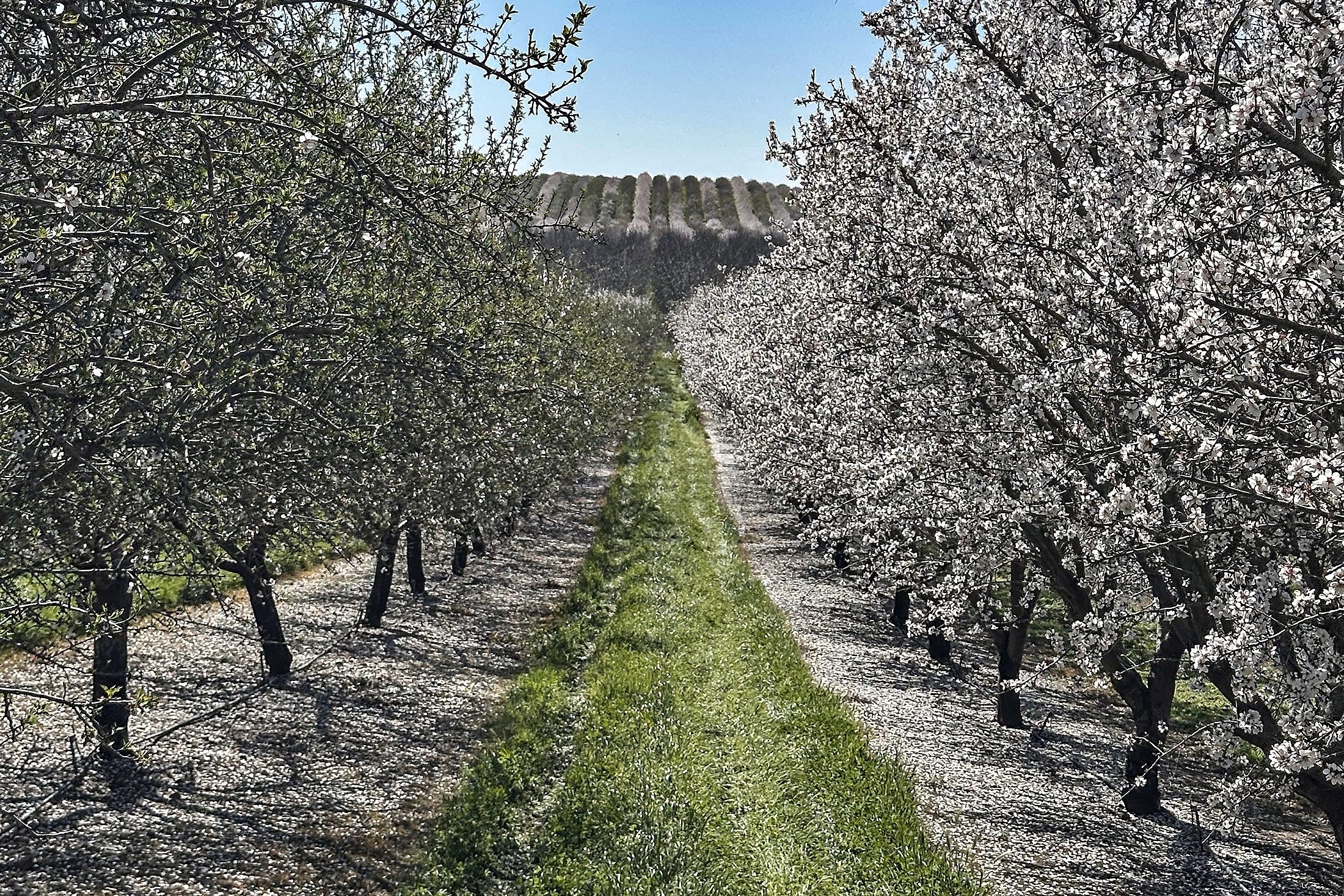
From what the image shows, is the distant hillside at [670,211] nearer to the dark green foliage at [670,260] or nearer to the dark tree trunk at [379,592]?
the dark green foliage at [670,260]

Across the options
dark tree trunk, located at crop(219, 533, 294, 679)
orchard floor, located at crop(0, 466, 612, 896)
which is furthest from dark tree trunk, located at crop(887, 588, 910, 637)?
dark tree trunk, located at crop(219, 533, 294, 679)

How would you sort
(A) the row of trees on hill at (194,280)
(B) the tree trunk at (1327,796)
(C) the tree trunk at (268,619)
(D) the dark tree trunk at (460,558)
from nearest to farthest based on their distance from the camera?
(A) the row of trees on hill at (194,280) < (B) the tree trunk at (1327,796) < (C) the tree trunk at (268,619) < (D) the dark tree trunk at (460,558)

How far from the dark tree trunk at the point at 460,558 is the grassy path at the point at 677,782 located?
15.3 feet

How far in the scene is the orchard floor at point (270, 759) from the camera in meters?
9.49

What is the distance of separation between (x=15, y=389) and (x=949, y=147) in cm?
990

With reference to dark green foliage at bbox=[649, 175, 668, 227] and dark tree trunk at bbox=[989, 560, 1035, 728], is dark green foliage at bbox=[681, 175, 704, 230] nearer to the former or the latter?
dark green foliage at bbox=[649, 175, 668, 227]

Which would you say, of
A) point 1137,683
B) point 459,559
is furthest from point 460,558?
point 1137,683

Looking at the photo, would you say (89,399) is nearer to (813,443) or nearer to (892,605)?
(813,443)

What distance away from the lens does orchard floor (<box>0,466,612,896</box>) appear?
31.1ft

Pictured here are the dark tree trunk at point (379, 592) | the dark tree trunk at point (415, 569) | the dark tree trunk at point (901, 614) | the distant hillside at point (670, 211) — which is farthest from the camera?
the distant hillside at point (670, 211)

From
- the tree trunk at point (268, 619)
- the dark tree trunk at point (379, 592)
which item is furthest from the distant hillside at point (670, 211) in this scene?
the tree trunk at point (268, 619)

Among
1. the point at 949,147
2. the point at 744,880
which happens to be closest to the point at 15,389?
the point at 744,880

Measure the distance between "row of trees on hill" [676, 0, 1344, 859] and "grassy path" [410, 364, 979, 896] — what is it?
9.22ft

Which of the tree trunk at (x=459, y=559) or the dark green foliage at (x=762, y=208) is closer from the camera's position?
the tree trunk at (x=459, y=559)
